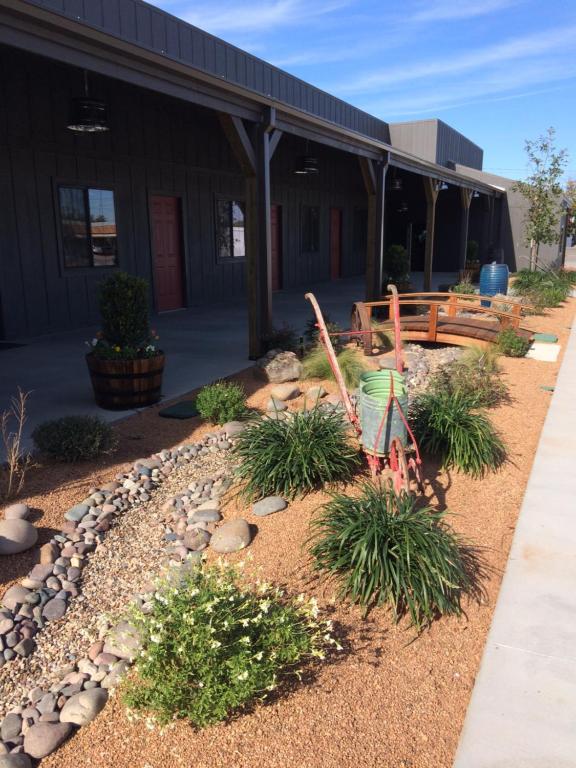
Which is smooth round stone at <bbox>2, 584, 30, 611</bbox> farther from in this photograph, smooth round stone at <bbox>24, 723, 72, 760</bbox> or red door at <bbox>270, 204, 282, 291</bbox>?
red door at <bbox>270, 204, 282, 291</bbox>

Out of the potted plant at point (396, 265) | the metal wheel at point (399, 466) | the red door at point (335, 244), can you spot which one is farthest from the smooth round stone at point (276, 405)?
the red door at point (335, 244)

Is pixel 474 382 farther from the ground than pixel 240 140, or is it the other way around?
pixel 240 140

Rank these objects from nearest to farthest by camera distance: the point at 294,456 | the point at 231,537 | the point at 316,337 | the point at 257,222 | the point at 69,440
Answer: the point at 231,537 → the point at 294,456 → the point at 69,440 → the point at 257,222 → the point at 316,337

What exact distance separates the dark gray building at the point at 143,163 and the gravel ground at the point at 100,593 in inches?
134

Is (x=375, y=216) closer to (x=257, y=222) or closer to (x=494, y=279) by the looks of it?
(x=494, y=279)

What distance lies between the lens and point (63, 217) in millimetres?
9750

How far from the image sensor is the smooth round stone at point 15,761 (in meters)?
2.21

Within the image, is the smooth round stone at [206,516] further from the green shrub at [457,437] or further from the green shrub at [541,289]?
the green shrub at [541,289]

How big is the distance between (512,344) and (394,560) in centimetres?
638

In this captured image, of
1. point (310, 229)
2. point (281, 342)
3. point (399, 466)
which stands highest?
point (310, 229)

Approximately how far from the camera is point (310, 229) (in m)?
18.8

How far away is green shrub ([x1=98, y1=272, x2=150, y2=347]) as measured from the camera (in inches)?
232

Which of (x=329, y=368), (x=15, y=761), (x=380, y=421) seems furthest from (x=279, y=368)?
(x=15, y=761)

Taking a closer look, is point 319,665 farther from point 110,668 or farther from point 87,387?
point 87,387
